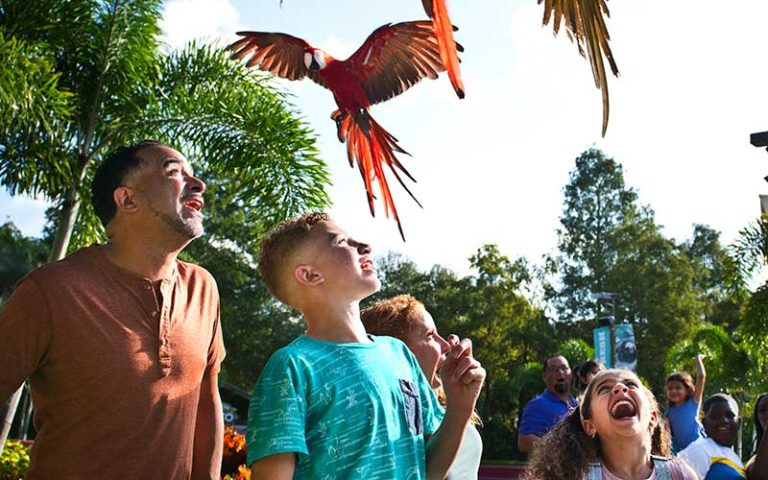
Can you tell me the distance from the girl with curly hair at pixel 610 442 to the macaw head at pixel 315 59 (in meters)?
1.25

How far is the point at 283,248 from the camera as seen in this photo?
1714 mm

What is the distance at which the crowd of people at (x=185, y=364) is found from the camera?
1.46m

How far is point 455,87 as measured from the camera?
1232mm

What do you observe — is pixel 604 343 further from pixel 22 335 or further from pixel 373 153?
pixel 22 335

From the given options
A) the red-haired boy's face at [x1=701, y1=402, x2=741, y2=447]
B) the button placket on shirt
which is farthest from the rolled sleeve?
the red-haired boy's face at [x1=701, y1=402, x2=741, y2=447]

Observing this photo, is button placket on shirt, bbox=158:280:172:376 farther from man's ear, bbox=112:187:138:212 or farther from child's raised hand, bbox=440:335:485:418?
child's raised hand, bbox=440:335:485:418

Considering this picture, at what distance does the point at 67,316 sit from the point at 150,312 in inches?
6.4

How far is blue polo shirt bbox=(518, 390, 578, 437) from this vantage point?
182 inches

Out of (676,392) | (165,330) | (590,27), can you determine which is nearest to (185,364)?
(165,330)

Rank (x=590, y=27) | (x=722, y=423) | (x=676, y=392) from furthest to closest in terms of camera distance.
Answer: (x=676, y=392), (x=722, y=423), (x=590, y=27)

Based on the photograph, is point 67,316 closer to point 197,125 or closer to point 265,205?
point 265,205

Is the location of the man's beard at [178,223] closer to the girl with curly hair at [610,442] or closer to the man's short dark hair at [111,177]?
the man's short dark hair at [111,177]

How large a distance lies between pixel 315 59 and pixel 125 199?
3.05ft

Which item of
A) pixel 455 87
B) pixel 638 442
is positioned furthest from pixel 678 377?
pixel 455 87
